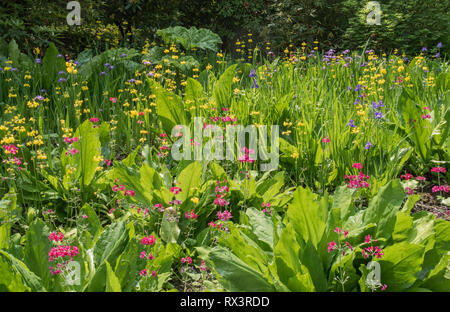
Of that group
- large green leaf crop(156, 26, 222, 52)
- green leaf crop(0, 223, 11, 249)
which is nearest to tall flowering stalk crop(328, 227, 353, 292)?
green leaf crop(0, 223, 11, 249)

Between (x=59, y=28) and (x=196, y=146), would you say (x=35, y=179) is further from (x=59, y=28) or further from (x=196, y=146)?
(x=59, y=28)

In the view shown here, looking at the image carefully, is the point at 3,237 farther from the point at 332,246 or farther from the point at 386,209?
the point at 386,209

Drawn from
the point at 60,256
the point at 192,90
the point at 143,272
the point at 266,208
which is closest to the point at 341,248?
the point at 266,208

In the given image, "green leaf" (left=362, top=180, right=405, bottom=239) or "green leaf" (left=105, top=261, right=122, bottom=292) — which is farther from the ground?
"green leaf" (left=362, top=180, right=405, bottom=239)

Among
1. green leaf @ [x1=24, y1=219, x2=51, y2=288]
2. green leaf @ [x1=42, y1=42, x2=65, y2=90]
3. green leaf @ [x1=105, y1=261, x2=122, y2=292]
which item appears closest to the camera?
green leaf @ [x1=105, y1=261, x2=122, y2=292]

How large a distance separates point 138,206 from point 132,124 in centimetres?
118

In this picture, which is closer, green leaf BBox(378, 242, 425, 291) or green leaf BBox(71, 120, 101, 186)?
green leaf BBox(378, 242, 425, 291)

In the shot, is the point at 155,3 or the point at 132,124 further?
the point at 155,3

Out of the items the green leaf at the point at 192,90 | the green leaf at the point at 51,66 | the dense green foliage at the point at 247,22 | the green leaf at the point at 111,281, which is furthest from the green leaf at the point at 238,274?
the dense green foliage at the point at 247,22

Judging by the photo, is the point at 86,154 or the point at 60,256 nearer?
the point at 60,256

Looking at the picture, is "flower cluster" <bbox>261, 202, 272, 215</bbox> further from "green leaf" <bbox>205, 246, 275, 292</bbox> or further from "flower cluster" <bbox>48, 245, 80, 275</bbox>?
"flower cluster" <bbox>48, 245, 80, 275</bbox>

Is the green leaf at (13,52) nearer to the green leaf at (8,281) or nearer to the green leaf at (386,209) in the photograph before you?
the green leaf at (8,281)
